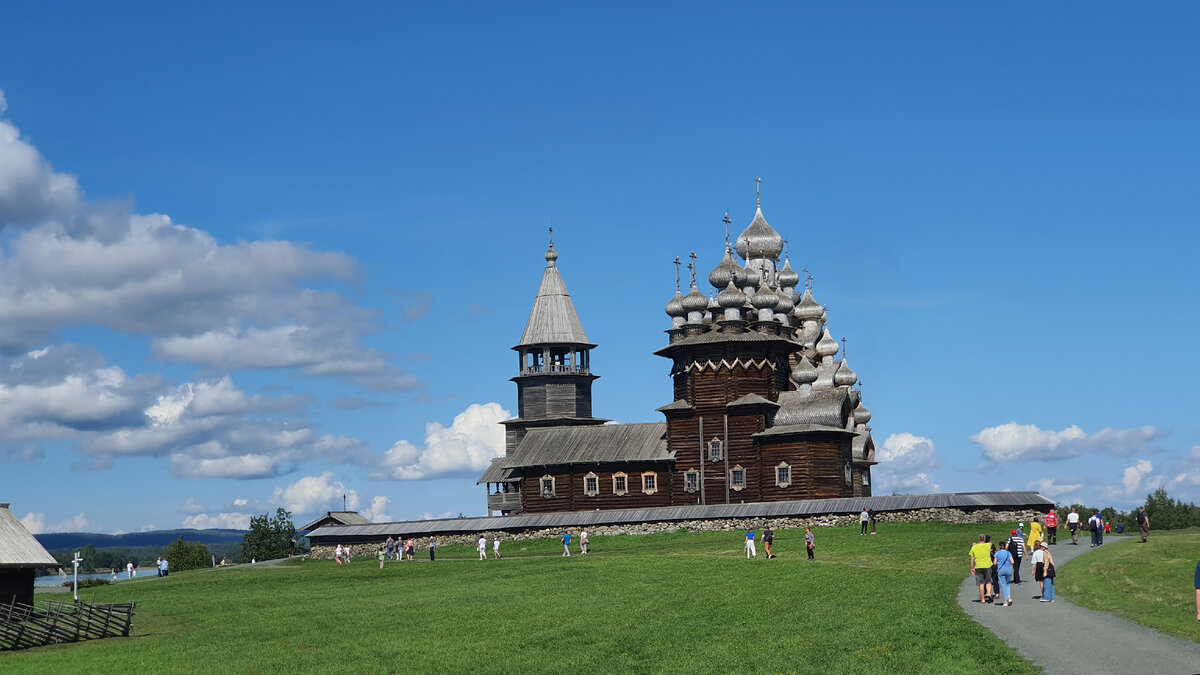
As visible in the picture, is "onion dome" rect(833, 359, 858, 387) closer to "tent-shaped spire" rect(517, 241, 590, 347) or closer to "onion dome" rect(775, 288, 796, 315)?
"onion dome" rect(775, 288, 796, 315)

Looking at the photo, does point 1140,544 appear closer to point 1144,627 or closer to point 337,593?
point 1144,627

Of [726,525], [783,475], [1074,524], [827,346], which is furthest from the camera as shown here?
[827,346]

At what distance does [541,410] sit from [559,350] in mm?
4504

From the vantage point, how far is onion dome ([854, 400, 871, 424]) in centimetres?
8469

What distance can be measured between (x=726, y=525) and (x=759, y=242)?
25.8 m

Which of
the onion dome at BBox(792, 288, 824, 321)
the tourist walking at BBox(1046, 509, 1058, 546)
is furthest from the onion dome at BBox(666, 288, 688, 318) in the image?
the tourist walking at BBox(1046, 509, 1058, 546)

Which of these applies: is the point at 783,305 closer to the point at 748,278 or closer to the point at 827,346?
the point at 748,278

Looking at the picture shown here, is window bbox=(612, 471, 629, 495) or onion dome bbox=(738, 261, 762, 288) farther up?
onion dome bbox=(738, 261, 762, 288)

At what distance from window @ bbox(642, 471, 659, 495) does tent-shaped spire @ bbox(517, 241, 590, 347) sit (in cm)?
1704

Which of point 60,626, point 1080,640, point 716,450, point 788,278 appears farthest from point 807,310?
point 1080,640

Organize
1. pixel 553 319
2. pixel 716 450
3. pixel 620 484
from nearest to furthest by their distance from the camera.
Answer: pixel 716 450
pixel 620 484
pixel 553 319

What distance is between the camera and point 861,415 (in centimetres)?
8488

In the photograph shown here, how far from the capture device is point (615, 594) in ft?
125

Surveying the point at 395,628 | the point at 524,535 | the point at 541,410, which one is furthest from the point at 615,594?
the point at 541,410
